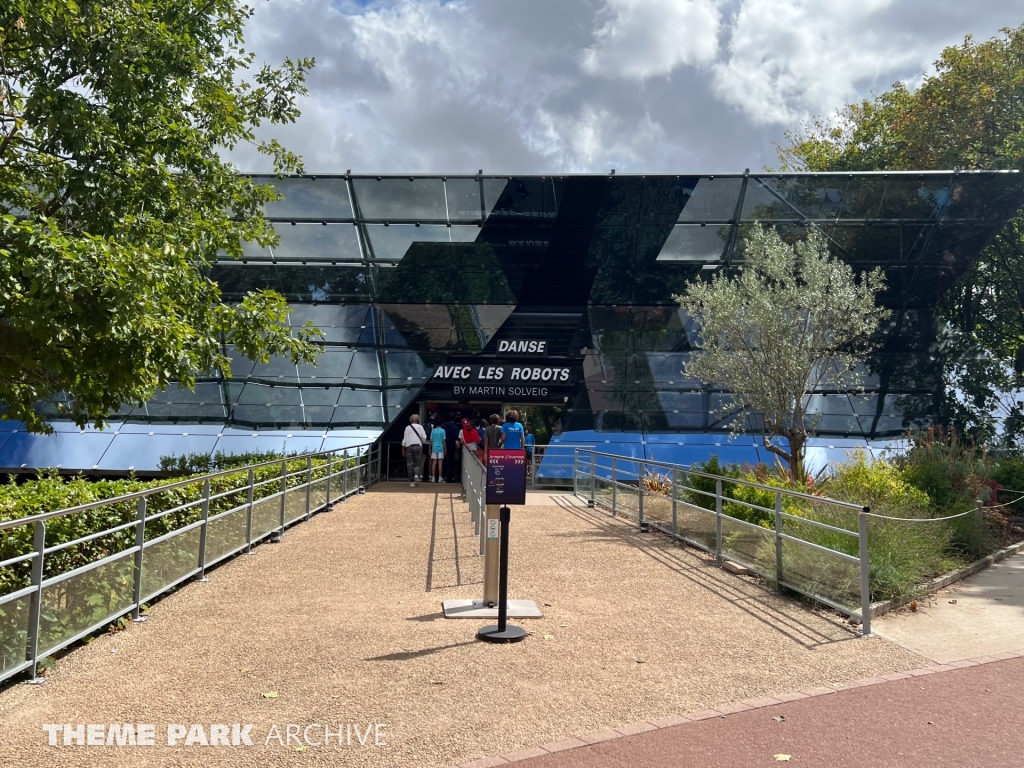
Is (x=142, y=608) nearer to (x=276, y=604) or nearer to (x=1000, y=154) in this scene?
(x=276, y=604)

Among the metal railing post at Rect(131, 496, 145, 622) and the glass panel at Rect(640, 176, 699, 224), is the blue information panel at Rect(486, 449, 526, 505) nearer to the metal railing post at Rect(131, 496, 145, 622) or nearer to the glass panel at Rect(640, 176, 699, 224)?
the metal railing post at Rect(131, 496, 145, 622)

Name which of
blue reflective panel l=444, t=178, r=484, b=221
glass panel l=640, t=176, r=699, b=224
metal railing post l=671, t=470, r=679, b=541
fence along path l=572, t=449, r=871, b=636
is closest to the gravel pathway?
fence along path l=572, t=449, r=871, b=636

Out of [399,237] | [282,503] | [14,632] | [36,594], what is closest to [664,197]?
[399,237]

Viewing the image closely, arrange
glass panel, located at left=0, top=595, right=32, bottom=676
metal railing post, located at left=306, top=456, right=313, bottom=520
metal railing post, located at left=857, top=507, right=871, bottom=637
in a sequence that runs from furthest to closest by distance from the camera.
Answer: metal railing post, located at left=306, top=456, right=313, bottom=520 < metal railing post, located at left=857, top=507, right=871, bottom=637 < glass panel, located at left=0, top=595, right=32, bottom=676

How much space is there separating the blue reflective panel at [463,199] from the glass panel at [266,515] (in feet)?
41.6

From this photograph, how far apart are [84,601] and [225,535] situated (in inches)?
131

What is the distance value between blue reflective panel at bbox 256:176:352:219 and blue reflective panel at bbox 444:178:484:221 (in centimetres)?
278

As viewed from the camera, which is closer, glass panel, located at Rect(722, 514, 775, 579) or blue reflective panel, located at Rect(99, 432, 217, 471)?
glass panel, located at Rect(722, 514, 775, 579)

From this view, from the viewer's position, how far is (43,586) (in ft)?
17.9

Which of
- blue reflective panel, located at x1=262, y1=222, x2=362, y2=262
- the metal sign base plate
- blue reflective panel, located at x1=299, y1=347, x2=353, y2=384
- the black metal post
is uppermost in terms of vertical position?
blue reflective panel, located at x1=262, y1=222, x2=362, y2=262

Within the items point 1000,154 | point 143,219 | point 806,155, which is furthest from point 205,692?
point 806,155

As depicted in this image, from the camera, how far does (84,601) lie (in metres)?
6.09

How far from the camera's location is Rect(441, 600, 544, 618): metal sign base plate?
7.20m

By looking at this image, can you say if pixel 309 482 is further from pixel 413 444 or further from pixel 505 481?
pixel 505 481
